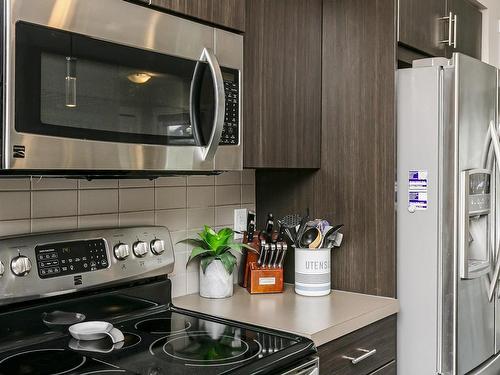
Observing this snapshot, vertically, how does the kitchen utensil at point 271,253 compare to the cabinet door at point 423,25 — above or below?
below

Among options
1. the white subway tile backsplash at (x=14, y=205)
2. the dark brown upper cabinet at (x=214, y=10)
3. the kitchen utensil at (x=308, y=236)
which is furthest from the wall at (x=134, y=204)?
the dark brown upper cabinet at (x=214, y=10)

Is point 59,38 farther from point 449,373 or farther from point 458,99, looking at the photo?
point 449,373

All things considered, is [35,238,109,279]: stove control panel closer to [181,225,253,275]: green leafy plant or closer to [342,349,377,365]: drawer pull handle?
[181,225,253,275]: green leafy plant

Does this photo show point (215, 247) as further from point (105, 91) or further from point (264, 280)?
point (105, 91)

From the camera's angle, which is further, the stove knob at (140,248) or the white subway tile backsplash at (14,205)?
the stove knob at (140,248)

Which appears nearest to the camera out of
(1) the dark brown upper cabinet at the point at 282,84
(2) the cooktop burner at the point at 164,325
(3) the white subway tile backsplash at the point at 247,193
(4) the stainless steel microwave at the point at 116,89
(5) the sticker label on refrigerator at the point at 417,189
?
(4) the stainless steel microwave at the point at 116,89

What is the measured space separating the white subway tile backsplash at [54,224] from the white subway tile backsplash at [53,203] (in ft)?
0.04

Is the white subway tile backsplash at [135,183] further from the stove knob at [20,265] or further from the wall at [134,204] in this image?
the stove knob at [20,265]

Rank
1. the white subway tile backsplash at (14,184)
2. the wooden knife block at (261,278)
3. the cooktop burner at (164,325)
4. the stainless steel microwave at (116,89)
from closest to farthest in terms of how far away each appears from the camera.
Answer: the stainless steel microwave at (116,89) < the white subway tile backsplash at (14,184) < the cooktop burner at (164,325) < the wooden knife block at (261,278)

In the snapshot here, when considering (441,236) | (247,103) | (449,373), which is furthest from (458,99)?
(449,373)

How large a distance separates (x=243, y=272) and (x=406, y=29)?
3.57 feet

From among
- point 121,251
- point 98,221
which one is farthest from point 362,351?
point 98,221

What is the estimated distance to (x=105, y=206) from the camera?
175 centimetres

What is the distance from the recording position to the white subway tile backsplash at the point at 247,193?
231cm
